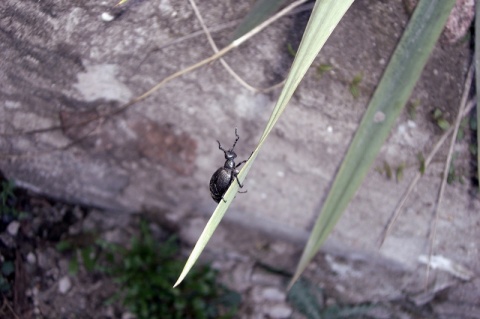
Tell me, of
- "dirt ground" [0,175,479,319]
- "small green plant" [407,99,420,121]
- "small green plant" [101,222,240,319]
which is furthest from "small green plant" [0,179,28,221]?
"small green plant" [407,99,420,121]

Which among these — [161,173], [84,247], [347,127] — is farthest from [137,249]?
[347,127]

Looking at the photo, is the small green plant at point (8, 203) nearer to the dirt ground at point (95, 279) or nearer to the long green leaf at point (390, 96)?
the dirt ground at point (95, 279)

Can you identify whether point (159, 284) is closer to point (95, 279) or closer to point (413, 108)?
point (95, 279)

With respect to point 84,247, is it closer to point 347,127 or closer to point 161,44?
point 161,44

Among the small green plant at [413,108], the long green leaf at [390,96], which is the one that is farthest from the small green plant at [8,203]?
the small green plant at [413,108]

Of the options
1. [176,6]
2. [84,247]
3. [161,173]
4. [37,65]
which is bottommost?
[84,247]

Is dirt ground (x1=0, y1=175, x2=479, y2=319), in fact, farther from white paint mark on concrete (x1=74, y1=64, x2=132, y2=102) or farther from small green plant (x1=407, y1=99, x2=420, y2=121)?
small green plant (x1=407, y1=99, x2=420, y2=121)

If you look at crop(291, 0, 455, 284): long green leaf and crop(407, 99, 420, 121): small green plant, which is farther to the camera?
crop(407, 99, 420, 121): small green plant
